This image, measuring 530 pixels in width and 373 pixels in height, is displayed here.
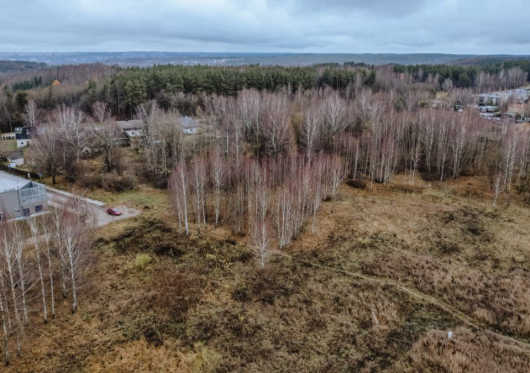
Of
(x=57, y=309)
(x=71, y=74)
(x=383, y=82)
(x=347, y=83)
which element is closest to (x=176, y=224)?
(x=57, y=309)

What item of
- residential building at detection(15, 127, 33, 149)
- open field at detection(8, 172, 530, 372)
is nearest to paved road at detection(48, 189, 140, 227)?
open field at detection(8, 172, 530, 372)

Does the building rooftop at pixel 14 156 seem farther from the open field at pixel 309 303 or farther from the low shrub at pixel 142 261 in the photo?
the low shrub at pixel 142 261

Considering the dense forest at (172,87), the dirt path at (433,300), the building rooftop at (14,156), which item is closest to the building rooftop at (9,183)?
the building rooftop at (14,156)

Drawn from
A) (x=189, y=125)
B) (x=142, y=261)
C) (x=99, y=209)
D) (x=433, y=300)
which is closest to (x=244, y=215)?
(x=142, y=261)

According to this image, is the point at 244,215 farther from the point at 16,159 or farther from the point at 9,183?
the point at 16,159

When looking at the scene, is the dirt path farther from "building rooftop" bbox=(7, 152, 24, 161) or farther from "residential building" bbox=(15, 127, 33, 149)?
"residential building" bbox=(15, 127, 33, 149)

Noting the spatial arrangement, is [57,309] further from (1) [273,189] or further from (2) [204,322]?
(1) [273,189]

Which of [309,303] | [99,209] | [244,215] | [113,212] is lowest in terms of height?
[309,303]
